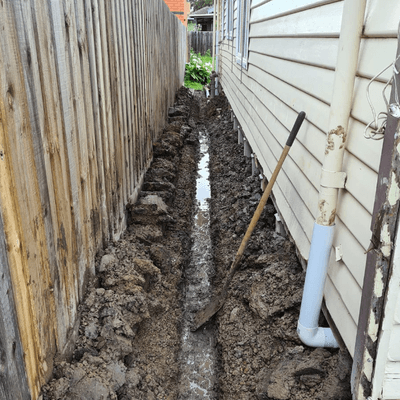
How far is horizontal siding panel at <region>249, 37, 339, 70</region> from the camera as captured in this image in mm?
2535

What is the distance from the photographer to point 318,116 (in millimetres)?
2779

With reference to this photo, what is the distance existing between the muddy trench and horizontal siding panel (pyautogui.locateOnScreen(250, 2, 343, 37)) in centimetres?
178

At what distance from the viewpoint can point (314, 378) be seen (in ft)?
7.60

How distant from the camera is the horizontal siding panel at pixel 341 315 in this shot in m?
2.13

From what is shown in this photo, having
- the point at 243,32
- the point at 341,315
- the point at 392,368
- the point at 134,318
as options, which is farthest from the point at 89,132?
the point at 243,32

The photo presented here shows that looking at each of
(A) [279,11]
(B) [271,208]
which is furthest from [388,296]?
(A) [279,11]

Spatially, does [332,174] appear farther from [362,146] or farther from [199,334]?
[199,334]

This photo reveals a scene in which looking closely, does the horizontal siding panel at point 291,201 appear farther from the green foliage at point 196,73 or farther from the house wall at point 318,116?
the green foliage at point 196,73

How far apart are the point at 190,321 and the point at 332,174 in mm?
2069

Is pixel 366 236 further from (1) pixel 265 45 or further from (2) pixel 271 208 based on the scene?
(1) pixel 265 45

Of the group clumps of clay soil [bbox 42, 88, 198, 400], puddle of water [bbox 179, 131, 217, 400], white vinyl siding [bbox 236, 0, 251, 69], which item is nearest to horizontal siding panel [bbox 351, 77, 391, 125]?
clumps of clay soil [bbox 42, 88, 198, 400]

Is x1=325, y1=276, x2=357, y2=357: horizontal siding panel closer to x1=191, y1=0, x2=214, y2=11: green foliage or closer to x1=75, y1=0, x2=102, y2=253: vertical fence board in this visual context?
x1=75, y1=0, x2=102, y2=253: vertical fence board

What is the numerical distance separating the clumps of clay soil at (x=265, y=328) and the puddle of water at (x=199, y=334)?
0.14m

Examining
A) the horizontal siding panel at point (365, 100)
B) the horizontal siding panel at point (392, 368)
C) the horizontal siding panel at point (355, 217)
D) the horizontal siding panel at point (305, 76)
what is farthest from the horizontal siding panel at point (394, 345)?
the horizontal siding panel at point (305, 76)
